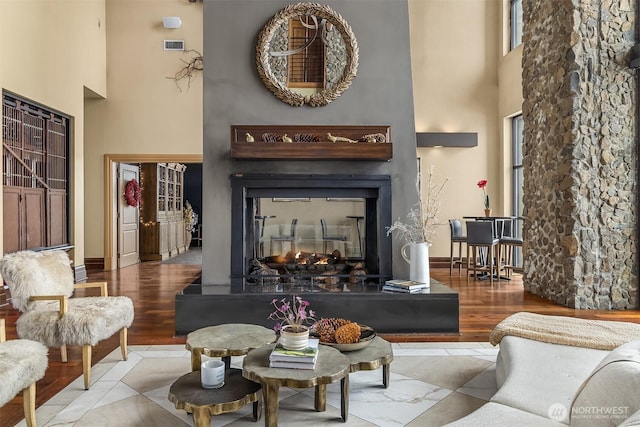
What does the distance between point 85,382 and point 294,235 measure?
2.48 metres

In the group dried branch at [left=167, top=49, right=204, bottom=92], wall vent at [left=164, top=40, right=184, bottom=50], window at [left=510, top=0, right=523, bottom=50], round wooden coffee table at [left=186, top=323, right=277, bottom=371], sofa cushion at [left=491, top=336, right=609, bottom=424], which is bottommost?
sofa cushion at [left=491, top=336, right=609, bottom=424]

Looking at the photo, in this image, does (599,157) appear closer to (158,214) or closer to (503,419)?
(503,419)

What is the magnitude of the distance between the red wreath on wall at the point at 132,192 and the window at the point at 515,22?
7260 millimetres

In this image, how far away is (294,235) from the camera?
193 inches

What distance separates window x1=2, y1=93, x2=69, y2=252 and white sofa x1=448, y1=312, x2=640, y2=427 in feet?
18.0

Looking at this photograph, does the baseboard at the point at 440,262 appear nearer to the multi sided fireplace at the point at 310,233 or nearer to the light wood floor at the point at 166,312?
the light wood floor at the point at 166,312

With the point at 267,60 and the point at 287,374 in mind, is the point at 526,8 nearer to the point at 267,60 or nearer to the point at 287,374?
the point at 267,60

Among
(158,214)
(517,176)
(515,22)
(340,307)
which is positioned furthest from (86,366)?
(515,22)

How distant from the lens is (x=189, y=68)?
26.6ft

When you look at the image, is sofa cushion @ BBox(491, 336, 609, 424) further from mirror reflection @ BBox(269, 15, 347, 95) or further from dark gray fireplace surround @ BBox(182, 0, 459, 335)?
mirror reflection @ BBox(269, 15, 347, 95)

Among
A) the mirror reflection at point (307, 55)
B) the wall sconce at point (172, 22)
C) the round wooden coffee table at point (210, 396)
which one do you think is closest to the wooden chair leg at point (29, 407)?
the round wooden coffee table at point (210, 396)

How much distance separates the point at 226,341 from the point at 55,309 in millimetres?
1332

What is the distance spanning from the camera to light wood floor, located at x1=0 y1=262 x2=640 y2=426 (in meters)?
3.18

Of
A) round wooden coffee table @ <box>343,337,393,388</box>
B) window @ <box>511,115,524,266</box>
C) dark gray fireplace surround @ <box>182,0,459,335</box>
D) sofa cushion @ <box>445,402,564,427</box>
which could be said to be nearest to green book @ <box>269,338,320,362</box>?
round wooden coffee table @ <box>343,337,393,388</box>
